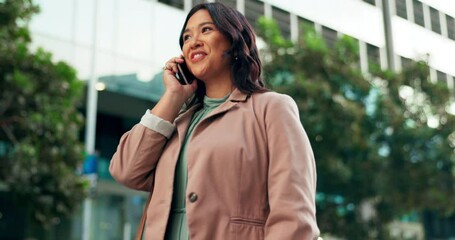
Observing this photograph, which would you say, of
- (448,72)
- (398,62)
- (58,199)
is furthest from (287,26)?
(58,199)

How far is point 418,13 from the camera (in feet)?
75.4

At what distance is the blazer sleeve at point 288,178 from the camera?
65.4 inches

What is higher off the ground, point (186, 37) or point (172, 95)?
point (186, 37)

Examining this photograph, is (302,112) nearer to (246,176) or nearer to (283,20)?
(283,20)

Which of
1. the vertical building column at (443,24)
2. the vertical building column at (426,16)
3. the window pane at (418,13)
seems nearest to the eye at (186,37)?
the vertical building column at (443,24)

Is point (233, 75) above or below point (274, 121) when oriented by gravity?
above

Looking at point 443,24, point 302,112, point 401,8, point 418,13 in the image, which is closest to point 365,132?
point 302,112

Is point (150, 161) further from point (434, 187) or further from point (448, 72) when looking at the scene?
point (448, 72)

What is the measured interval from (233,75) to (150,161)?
0.35 meters

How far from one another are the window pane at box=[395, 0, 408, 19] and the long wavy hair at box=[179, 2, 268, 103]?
2223 cm

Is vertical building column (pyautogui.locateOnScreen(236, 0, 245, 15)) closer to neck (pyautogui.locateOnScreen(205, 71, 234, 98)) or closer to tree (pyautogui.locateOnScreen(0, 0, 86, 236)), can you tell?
tree (pyautogui.locateOnScreen(0, 0, 86, 236))

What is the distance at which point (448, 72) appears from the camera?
74.2 ft

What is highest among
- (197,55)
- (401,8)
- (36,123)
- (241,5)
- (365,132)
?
(401,8)

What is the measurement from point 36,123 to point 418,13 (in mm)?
15712
